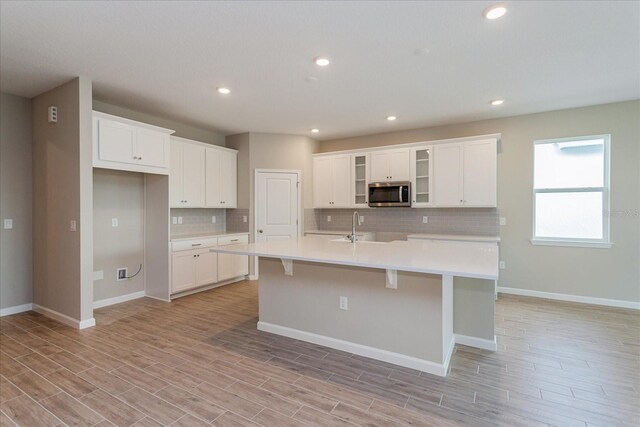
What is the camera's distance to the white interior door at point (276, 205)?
18.9ft

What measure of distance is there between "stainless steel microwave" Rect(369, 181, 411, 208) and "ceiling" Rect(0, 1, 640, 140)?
4.07 ft

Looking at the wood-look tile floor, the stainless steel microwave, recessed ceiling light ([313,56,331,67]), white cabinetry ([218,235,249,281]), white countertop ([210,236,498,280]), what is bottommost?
the wood-look tile floor

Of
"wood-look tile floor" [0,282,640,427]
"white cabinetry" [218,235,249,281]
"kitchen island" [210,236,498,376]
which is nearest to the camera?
"wood-look tile floor" [0,282,640,427]

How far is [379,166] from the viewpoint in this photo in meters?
5.46

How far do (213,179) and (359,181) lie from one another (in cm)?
252

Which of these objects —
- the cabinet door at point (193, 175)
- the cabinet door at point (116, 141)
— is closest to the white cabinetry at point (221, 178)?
the cabinet door at point (193, 175)

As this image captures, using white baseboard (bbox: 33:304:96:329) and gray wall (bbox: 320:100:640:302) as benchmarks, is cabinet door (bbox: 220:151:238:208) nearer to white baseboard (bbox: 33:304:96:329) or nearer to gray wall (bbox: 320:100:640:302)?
white baseboard (bbox: 33:304:96:329)

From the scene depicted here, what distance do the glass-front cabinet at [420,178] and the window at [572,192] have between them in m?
1.48

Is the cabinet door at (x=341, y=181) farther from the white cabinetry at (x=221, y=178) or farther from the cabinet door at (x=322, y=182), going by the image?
the white cabinetry at (x=221, y=178)

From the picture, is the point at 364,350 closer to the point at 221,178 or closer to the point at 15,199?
the point at 221,178

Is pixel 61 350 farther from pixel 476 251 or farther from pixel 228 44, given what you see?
pixel 476 251

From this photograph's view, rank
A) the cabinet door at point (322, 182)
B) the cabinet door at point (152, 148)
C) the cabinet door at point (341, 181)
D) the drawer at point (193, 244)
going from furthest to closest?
1. the cabinet door at point (322, 182)
2. the cabinet door at point (341, 181)
3. the drawer at point (193, 244)
4. the cabinet door at point (152, 148)

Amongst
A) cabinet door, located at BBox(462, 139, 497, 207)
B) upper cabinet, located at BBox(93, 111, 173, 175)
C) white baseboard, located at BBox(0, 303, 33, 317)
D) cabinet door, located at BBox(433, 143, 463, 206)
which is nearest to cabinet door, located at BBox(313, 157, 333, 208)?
cabinet door, located at BBox(433, 143, 463, 206)

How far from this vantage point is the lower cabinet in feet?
14.9
